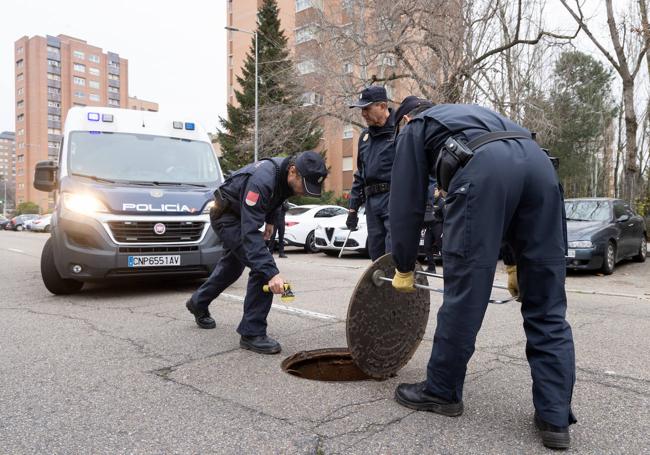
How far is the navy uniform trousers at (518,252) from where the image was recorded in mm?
2393

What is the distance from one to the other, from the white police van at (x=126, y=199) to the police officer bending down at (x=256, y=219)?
1.93 m

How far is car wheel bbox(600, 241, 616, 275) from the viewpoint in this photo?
9.31m

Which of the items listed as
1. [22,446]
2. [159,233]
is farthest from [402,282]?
[159,233]

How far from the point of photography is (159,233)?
6.14 meters

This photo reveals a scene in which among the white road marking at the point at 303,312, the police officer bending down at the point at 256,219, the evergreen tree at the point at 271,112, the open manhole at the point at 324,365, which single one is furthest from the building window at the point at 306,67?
the open manhole at the point at 324,365

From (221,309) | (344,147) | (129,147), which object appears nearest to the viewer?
(221,309)

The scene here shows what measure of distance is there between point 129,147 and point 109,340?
11.4 ft

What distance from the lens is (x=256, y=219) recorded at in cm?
374

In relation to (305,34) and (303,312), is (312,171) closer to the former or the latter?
(303,312)

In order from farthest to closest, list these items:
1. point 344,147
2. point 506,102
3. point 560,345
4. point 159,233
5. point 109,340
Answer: point 344,147, point 506,102, point 159,233, point 109,340, point 560,345

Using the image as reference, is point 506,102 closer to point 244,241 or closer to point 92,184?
point 92,184

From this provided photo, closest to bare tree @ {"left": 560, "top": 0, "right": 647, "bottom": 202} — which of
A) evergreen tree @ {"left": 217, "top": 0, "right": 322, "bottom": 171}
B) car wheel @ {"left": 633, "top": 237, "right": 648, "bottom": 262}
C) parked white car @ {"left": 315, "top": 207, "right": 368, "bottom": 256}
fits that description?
car wheel @ {"left": 633, "top": 237, "right": 648, "bottom": 262}

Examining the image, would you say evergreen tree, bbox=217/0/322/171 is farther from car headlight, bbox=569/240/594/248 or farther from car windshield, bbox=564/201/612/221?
car headlight, bbox=569/240/594/248

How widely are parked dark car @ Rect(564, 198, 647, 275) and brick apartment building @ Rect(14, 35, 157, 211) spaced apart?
282 ft
